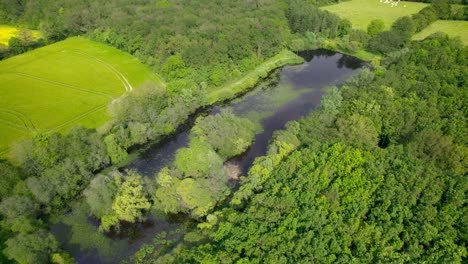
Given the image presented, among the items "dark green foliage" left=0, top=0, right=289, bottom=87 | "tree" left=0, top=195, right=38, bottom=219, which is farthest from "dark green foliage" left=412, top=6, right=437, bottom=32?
"tree" left=0, top=195, right=38, bottom=219

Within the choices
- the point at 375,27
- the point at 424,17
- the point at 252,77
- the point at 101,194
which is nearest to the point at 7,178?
the point at 101,194

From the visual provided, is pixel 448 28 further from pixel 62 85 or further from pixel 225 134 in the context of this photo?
pixel 62 85

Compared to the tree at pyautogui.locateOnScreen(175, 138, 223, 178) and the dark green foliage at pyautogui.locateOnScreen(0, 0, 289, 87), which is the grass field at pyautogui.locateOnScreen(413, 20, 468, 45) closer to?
the dark green foliage at pyautogui.locateOnScreen(0, 0, 289, 87)

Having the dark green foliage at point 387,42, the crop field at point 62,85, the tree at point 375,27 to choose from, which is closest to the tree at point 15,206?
the crop field at point 62,85

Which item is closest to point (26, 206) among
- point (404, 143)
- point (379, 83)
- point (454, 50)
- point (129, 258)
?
point (129, 258)

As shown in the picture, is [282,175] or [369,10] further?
[369,10]

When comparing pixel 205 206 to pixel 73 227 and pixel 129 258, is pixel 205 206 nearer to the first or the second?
pixel 129 258
